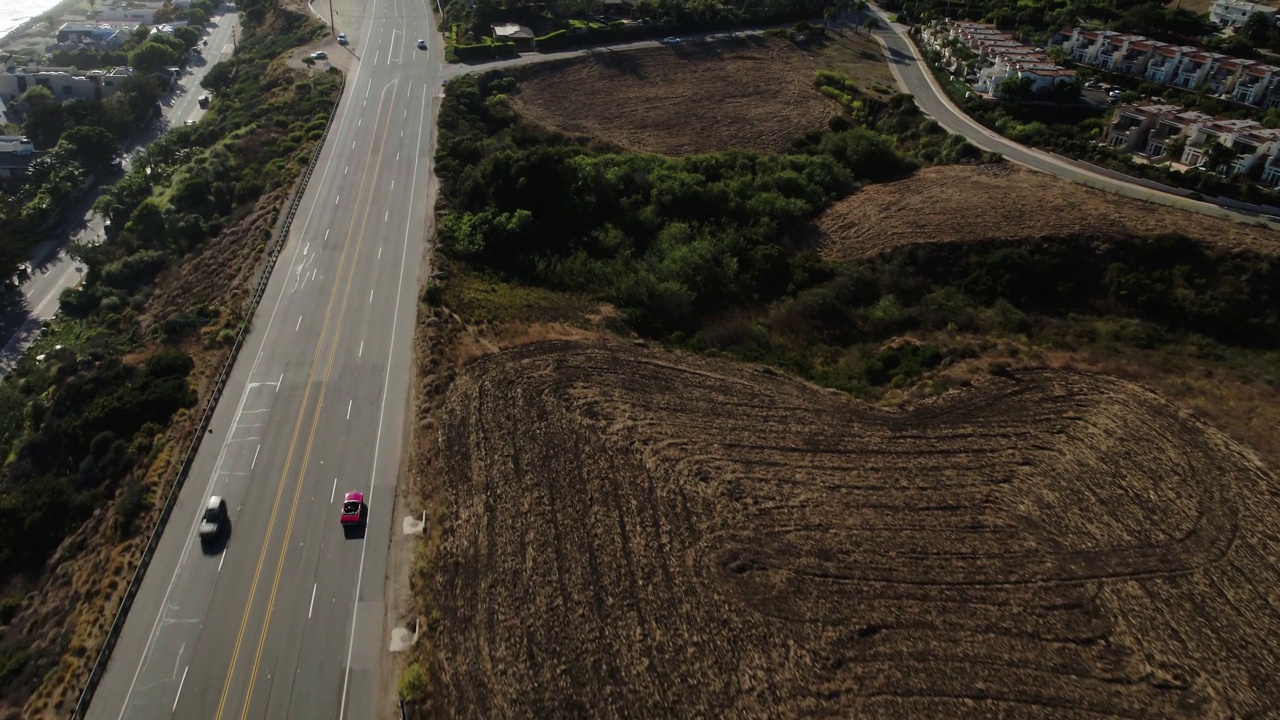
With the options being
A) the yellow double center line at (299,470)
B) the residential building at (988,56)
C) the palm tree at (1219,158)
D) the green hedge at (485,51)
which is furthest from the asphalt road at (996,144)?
the yellow double center line at (299,470)

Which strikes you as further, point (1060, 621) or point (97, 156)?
point (97, 156)

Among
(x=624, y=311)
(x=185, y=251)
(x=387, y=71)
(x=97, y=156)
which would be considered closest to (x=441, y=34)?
(x=387, y=71)

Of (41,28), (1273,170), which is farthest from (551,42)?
(41,28)

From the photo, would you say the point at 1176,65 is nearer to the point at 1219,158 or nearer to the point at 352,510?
the point at 1219,158

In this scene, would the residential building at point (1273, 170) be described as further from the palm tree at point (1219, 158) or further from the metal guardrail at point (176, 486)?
the metal guardrail at point (176, 486)

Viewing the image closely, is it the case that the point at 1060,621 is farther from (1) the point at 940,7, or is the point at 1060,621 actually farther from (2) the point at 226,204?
(1) the point at 940,7
